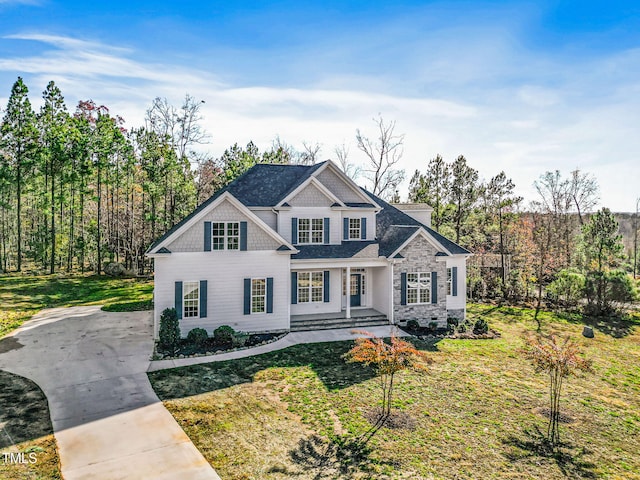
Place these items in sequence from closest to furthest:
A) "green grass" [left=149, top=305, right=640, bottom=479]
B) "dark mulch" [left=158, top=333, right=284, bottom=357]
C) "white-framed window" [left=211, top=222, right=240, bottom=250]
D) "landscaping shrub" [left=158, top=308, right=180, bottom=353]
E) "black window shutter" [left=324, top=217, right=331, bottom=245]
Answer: "green grass" [left=149, top=305, right=640, bottom=479]
"dark mulch" [left=158, top=333, right=284, bottom=357]
"landscaping shrub" [left=158, top=308, right=180, bottom=353]
"white-framed window" [left=211, top=222, right=240, bottom=250]
"black window shutter" [left=324, top=217, right=331, bottom=245]

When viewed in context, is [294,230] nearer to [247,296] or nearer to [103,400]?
[247,296]

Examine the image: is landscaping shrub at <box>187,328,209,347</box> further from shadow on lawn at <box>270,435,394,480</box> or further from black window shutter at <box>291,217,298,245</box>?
shadow on lawn at <box>270,435,394,480</box>

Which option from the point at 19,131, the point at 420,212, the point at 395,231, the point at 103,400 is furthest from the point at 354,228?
the point at 19,131

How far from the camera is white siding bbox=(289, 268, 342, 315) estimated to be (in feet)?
64.8

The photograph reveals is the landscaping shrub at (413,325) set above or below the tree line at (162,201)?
below

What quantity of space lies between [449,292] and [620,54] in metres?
12.4

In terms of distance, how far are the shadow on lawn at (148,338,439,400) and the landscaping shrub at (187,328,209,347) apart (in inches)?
85.5

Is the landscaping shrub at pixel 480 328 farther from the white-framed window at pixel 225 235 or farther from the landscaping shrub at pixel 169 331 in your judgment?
the landscaping shrub at pixel 169 331

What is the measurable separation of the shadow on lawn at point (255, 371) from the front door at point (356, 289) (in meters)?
5.57

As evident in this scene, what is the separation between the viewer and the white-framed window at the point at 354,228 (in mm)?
21312

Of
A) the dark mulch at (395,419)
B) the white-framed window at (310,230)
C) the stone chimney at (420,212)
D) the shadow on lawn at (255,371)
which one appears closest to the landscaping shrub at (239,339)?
the shadow on lawn at (255,371)

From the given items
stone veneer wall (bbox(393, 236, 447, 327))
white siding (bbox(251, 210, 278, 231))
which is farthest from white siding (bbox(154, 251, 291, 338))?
stone veneer wall (bbox(393, 236, 447, 327))

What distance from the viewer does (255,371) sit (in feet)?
43.3

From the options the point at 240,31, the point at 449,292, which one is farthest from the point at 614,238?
the point at 240,31
